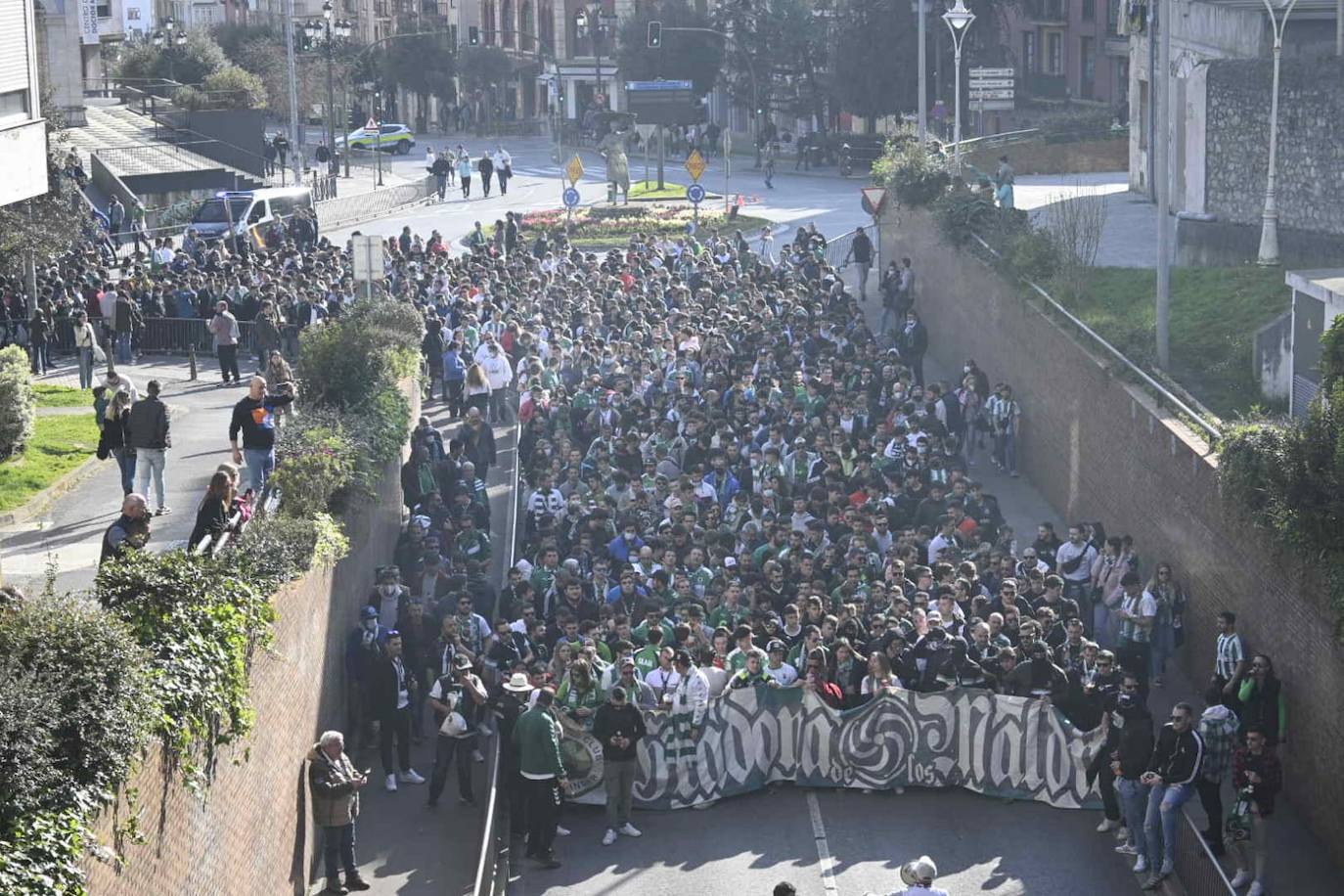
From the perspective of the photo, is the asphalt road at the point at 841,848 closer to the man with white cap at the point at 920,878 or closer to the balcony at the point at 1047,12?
the man with white cap at the point at 920,878

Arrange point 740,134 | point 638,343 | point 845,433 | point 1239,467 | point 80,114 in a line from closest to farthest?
point 1239,467 → point 845,433 → point 638,343 → point 80,114 → point 740,134

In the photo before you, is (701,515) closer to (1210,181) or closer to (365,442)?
(365,442)

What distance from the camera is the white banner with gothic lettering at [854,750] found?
16.5 m

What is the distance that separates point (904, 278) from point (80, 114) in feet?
113

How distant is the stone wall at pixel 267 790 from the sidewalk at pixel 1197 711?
621 centimetres

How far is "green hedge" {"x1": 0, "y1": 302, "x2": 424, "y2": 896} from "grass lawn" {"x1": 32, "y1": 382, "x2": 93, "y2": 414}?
1307 cm

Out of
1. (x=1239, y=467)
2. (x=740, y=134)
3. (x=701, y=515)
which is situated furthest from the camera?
(x=740, y=134)

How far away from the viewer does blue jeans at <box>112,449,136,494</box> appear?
2153 centimetres

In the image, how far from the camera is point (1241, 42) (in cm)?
3466

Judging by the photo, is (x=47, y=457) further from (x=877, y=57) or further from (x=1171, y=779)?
(x=877, y=57)

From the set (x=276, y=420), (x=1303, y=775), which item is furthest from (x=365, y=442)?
(x=1303, y=775)

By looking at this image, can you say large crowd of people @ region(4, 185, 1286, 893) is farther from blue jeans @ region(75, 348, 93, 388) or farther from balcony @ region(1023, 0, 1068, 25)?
balcony @ region(1023, 0, 1068, 25)

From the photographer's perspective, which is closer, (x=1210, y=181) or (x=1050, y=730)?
(x=1050, y=730)

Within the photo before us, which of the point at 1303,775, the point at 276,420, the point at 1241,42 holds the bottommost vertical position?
the point at 1303,775
